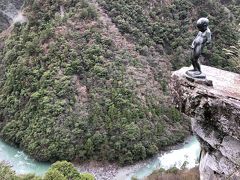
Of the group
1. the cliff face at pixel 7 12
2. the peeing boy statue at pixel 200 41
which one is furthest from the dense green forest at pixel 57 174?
the cliff face at pixel 7 12

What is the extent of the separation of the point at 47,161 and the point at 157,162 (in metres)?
10.9

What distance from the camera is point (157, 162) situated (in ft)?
118

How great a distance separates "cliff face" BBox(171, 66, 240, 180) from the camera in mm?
9211

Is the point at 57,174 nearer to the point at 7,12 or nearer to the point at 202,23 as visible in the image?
the point at 202,23

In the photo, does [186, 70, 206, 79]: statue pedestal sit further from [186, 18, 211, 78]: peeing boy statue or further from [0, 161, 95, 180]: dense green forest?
[0, 161, 95, 180]: dense green forest

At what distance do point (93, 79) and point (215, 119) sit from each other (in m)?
29.6

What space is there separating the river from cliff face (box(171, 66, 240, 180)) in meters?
23.4

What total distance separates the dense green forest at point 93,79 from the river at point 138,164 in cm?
89

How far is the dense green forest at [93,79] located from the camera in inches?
1417

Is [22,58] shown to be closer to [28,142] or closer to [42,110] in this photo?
[42,110]

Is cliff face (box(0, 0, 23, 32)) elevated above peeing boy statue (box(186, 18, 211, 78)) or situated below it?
below

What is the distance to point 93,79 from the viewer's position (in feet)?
127

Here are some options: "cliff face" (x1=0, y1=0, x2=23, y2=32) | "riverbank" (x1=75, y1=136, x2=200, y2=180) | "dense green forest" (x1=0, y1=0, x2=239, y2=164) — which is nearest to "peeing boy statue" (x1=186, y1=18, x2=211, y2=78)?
"riverbank" (x1=75, y1=136, x2=200, y2=180)

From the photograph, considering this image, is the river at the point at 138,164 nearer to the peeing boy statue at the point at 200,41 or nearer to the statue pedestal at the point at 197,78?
the statue pedestal at the point at 197,78
